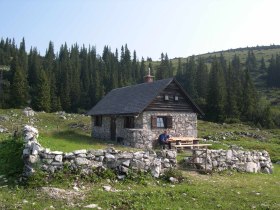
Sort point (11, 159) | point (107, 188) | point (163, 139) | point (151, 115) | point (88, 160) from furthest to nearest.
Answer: point (151, 115), point (163, 139), point (11, 159), point (88, 160), point (107, 188)

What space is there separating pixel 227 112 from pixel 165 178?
213ft

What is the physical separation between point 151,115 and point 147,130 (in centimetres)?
147

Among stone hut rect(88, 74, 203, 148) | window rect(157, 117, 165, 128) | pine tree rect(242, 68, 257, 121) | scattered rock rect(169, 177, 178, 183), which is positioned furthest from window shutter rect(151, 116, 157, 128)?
pine tree rect(242, 68, 257, 121)

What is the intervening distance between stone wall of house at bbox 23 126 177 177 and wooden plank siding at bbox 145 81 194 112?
1548 centimetres

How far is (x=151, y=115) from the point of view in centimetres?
3322

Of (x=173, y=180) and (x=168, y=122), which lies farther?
(x=168, y=122)

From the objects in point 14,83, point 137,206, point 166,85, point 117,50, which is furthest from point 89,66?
point 137,206

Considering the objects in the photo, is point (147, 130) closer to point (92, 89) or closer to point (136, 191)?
point (136, 191)

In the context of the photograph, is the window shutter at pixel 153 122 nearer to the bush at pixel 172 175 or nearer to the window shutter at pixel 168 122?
→ the window shutter at pixel 168 122

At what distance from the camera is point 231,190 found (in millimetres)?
15734

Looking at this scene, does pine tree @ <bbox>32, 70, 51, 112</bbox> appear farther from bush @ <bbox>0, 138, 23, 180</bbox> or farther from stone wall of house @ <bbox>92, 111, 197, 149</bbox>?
bush @ <bbox>0, 138, 23, 180</bbox>

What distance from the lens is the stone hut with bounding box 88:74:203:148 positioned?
3256 cm

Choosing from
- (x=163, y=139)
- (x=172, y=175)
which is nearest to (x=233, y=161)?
(x=172, y=175)

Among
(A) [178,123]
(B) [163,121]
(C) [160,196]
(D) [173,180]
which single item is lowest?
(C) [160,196]
